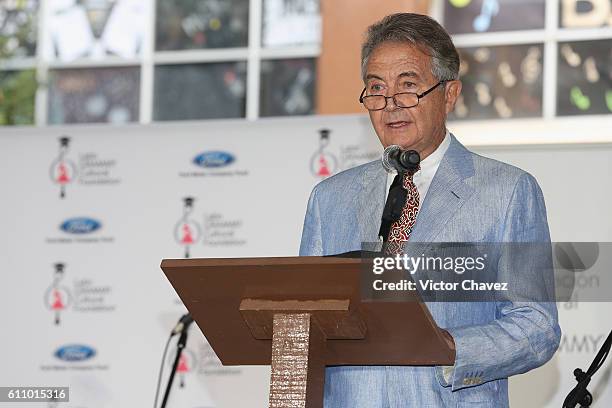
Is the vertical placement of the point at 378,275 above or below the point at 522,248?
below

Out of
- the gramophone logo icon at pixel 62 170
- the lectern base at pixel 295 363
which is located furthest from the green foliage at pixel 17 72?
the lectern base at pixel 295 363

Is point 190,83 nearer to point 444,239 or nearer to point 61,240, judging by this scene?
point 61,240

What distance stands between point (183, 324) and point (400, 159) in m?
2.53

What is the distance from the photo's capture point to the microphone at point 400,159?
118 inches

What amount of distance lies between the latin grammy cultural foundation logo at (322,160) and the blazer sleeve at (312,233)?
5.96 ft

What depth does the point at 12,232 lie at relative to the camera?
230 inches

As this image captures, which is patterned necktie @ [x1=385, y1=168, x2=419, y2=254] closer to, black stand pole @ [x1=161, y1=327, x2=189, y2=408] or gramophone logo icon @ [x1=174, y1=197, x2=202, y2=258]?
black stand pole @ [x1=161, y1=327, x2=189, y2=408]

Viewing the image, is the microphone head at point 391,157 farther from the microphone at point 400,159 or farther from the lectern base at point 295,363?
the lectern base at point 295,363

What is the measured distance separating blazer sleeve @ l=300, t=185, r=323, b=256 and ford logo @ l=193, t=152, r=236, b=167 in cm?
201

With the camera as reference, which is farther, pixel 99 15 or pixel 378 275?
pixel 99 15

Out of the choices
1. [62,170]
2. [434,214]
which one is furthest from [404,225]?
[62,170]

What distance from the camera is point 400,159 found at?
3010 millimetres

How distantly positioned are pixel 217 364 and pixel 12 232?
1.32 meters

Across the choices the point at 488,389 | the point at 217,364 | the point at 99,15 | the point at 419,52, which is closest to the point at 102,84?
the point at 99,15
